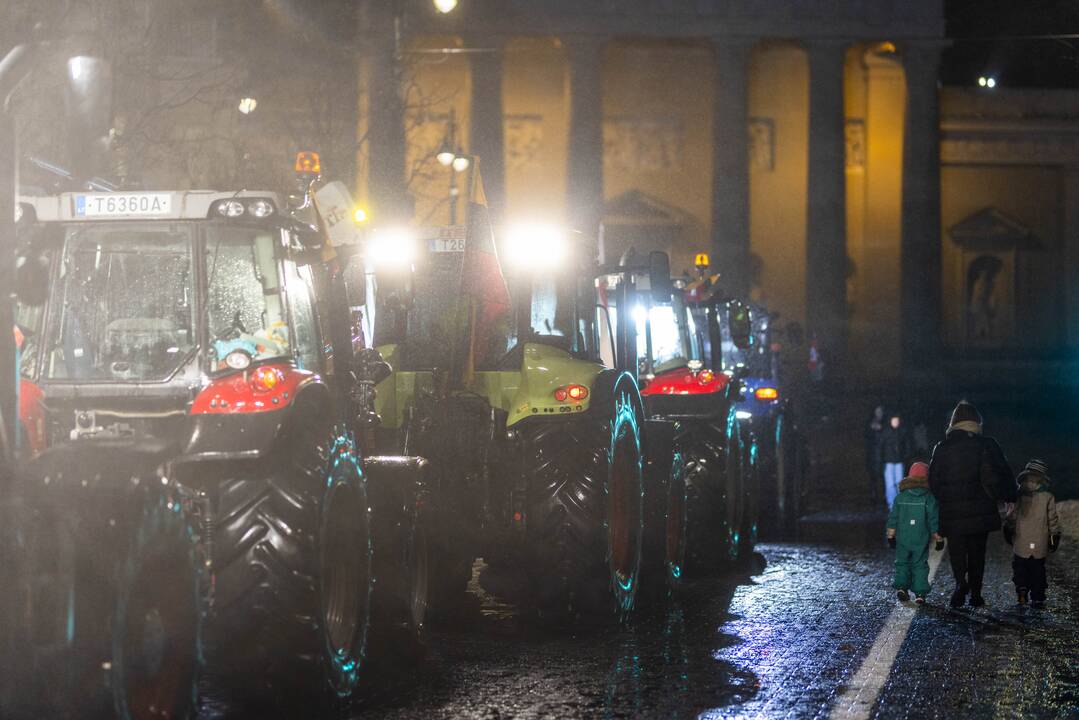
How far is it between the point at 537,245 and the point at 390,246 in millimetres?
1150

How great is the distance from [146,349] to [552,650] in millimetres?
3797

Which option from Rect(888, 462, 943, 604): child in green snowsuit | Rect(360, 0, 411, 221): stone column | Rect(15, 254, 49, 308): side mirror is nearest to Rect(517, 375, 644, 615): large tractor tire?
Rect(888, 462, 943, 604): child in green snowsuit

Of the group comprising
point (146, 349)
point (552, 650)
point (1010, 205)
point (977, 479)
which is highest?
point (1010, 205)

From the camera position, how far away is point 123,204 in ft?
29.4

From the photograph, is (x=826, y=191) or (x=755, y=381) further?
(x=826, y=191)

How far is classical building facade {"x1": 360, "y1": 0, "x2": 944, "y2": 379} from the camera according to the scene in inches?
1965

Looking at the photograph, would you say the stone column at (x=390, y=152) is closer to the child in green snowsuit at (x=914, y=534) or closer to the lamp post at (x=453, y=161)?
the lamp post at (x=453, y=161)

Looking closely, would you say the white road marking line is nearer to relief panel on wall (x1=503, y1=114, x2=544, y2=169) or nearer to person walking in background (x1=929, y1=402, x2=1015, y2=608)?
person walking in background (x1=929, y1=402, x2=1015, y2=608)

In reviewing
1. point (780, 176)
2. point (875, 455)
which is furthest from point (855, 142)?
point (875, 455)

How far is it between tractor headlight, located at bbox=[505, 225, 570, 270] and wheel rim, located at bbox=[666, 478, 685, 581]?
2713 millimetres

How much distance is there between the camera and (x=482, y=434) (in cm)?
1220

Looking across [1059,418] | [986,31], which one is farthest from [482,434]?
[986,31]

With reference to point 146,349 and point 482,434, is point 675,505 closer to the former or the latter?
point 482,434

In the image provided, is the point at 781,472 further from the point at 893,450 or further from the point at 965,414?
the point at 965,414
